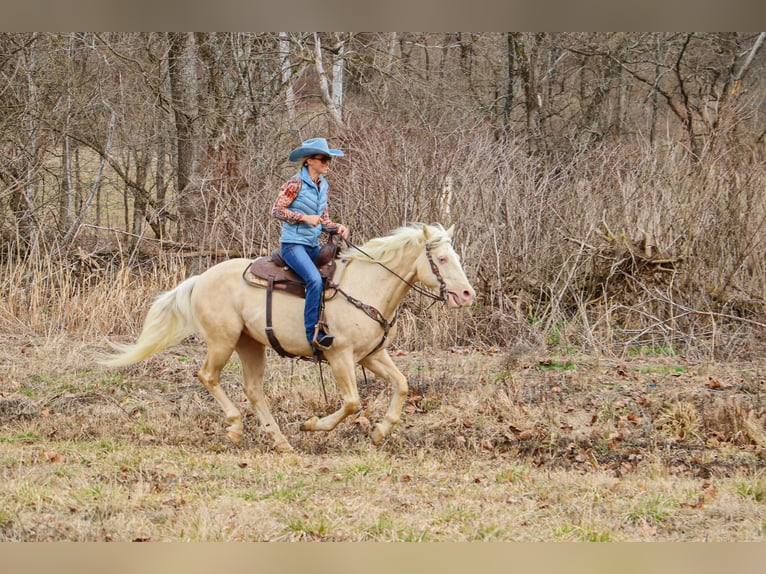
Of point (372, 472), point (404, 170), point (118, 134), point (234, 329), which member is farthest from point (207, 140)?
point (372, 472)

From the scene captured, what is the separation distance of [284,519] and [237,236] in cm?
852

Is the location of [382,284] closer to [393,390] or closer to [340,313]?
[340,313]

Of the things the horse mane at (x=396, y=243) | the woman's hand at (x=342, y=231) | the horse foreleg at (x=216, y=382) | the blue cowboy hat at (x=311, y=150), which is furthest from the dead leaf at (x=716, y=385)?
the horse foreleg at (x=216, y=382)

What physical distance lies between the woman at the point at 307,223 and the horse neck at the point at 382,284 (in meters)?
0.39

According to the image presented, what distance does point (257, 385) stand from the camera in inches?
331

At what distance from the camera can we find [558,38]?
2212 cm

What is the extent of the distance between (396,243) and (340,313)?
2.77 feet

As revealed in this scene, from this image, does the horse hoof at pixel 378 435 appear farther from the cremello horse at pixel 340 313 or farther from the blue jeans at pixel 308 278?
the blue jeans at pixel 308 278

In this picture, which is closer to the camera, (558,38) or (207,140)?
(207,140)

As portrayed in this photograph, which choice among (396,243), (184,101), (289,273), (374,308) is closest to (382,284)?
(374,308)

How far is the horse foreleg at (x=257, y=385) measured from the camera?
8.11 meters

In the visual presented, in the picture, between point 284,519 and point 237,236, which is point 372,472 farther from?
point 237,236

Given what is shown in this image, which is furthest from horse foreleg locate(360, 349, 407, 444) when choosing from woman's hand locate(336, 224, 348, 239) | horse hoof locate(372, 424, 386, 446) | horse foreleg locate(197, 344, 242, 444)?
horse foreleg locate(197, 344, 242, 444)

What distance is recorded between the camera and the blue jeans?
7.64 m
